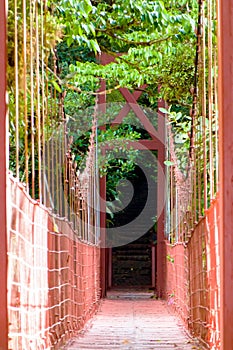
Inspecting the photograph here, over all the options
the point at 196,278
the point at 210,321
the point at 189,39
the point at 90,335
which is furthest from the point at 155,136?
the point at 210,321

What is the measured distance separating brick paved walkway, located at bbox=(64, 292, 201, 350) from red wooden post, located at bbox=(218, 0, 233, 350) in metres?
2.12

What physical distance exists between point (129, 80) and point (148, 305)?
9.02 feet

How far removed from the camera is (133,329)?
7.05 metres

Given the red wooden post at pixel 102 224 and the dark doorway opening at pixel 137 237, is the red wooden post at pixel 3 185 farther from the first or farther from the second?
the dark doorway opening at pixel 137 237

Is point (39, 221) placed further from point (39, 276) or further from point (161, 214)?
point (161, 214)

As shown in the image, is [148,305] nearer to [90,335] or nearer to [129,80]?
[129,80]

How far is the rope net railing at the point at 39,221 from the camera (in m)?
3.26

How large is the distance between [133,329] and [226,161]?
446 centimetres

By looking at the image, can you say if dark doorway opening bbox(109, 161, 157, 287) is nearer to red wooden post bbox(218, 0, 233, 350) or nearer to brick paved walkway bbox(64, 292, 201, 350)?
brick paved walkway bbox(64, 292, 201, 350)

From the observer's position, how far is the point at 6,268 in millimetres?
2670

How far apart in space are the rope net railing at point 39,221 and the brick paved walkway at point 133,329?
0.17 meters

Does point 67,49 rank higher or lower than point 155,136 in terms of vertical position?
higher

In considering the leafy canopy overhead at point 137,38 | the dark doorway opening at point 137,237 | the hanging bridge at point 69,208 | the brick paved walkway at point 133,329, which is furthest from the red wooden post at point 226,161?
the dark doorway opening at point 137,237

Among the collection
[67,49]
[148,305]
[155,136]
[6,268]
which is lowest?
[148,305]
